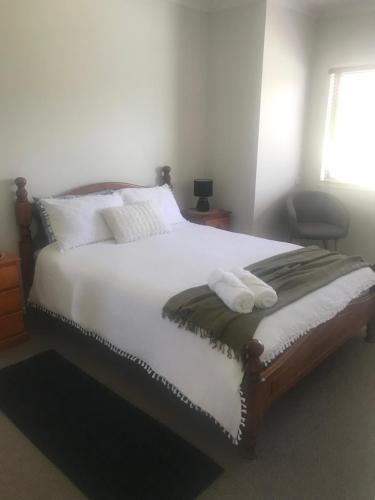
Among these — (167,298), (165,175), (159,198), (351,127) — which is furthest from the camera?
(351,127)

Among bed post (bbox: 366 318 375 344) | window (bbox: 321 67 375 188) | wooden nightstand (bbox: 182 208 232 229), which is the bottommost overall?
bed post (bbox: 366 318 375 344)

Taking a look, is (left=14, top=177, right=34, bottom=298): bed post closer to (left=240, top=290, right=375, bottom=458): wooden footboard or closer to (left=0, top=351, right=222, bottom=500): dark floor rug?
(left=0, top=351, right=222, bottom=500): dark floor rug

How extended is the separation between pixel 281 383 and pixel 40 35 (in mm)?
2760

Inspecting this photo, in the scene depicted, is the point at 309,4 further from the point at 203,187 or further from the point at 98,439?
the point at 98,439

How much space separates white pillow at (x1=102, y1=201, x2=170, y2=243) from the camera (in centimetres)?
305

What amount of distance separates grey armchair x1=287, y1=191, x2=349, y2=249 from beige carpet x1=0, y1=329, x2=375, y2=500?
1551 mm

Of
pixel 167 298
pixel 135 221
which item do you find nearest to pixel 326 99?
pixel 135 221

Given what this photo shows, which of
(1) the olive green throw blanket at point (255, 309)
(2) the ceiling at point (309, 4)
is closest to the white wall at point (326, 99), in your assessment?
(2) the ceiling at point (309, 4)

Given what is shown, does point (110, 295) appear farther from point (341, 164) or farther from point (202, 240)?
point (341, 164)

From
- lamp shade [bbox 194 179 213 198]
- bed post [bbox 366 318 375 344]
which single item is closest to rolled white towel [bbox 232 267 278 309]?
bed post [bbox 366 318 375 344]

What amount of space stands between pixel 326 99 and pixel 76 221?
2.89 m

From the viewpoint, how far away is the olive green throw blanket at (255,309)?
1824mm

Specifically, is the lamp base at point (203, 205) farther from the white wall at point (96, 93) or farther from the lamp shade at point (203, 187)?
the white wall at point (96, 93)

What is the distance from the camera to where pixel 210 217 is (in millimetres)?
4031
